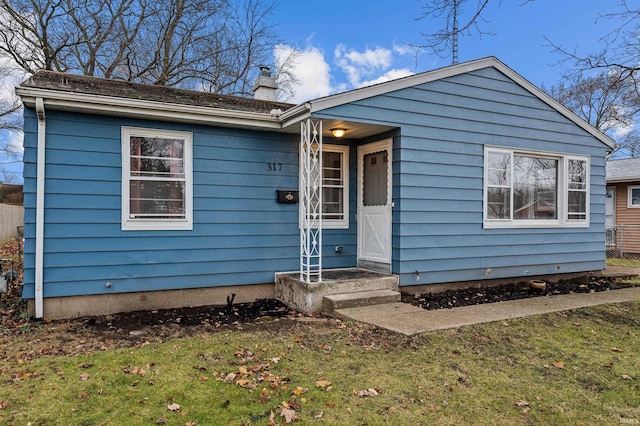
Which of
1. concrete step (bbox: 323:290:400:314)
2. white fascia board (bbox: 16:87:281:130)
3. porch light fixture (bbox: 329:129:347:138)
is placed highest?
white fascia board (bbox: 16:87:281:130)

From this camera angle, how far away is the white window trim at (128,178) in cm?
578

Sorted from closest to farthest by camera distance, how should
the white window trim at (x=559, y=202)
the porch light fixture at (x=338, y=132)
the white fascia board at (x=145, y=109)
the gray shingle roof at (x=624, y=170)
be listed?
the white fascia board at (x=145, y=109) < the porch light fixture at (x=338, y=132) < the white window trim at (x=559, y=202) < the gray shingle roof at (x=624, y=170)

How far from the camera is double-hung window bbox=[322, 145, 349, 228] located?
24.1 ft

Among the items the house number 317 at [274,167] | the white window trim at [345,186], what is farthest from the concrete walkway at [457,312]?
the house number 317 at [274,167]

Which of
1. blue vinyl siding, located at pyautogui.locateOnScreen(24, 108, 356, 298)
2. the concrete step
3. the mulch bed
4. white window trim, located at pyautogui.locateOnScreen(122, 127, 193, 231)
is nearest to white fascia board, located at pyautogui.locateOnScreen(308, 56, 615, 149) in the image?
blue vinyl siding, located at pyautogui.locateOnScreen(24, 108, 356, 298)

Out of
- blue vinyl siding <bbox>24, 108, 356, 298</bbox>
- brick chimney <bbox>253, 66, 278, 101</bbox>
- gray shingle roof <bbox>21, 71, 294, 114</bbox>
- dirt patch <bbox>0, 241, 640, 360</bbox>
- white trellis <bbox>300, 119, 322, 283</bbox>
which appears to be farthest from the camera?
brick chimney <bbox>253, 66, 278, 101</bbox>

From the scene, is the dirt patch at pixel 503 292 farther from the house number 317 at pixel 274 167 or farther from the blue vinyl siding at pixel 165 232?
the house number 317 at pixel 274 167

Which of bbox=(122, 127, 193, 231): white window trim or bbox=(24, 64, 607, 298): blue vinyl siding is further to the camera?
bbox=(122, 127, 193, 231): white window trim

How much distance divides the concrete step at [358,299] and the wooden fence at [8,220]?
14904 millimetres

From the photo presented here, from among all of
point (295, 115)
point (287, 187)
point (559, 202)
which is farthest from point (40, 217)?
point (559, 202)

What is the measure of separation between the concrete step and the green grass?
2.70ft

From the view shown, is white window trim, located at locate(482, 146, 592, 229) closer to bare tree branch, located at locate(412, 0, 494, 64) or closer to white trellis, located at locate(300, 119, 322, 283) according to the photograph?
→ white trellis, located at locate(300, 119, 322, 283)

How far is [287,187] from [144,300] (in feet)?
9.26

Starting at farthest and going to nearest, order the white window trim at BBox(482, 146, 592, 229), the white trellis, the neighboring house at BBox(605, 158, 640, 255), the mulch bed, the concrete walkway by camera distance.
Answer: the neighboring house at BBox(605, 158, 640, 255) < the white window trim at BBox(482, 146, 592, 229) < the white trellis < the mulch bed < the concrete walkway
